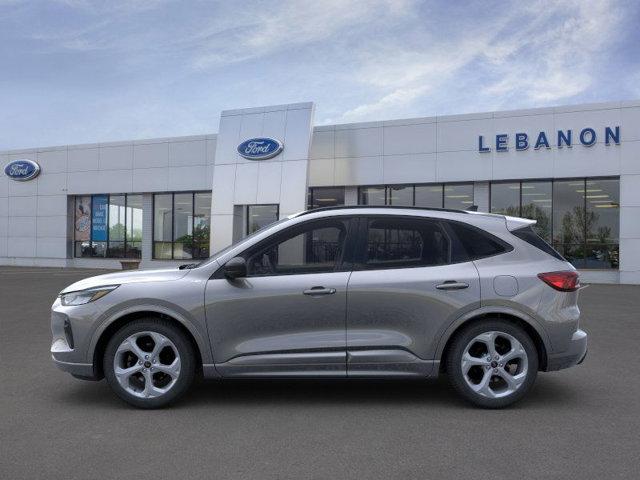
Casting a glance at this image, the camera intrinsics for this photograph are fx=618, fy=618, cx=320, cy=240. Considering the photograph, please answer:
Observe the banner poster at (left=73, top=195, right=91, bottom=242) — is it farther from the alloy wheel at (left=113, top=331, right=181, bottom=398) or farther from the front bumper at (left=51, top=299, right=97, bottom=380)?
the alloy wheel at (left=113, top=331, right=181, bottom=398)

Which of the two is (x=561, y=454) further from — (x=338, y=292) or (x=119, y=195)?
(x=119, y=195)

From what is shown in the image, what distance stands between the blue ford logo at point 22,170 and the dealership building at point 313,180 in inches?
2.1

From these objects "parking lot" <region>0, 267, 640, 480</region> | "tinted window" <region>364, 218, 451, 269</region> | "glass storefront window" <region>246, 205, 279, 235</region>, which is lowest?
"parking lot" <region>0, 267, 640, 480</region>

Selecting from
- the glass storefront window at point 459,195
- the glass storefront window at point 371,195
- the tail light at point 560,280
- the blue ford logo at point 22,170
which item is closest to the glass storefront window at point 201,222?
the glass storefront window at point 371,195

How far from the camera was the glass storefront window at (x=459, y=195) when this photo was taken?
947 inches

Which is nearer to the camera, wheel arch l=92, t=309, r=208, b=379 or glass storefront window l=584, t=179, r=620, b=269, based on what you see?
wheel arch l=92, t=309, r=208, b=379

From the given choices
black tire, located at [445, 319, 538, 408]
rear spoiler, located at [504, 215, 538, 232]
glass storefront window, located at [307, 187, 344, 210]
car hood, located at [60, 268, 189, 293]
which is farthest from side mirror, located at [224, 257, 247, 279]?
glass storefront window, located at [307, 187, 344, 210]

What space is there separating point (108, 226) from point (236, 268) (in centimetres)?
2802

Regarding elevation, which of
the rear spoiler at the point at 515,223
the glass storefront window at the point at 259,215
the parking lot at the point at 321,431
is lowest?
the parking lot at the point at 321,431

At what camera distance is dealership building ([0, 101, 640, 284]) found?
22.0 metres

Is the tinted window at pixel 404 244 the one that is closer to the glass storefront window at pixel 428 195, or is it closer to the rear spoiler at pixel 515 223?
the rear spoiler at pixel 515 223

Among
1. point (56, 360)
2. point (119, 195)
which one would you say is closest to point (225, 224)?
point (119, 195)

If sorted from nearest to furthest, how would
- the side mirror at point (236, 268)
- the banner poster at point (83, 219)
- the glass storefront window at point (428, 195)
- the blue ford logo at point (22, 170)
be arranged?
the side mirror at point (236, 268)
the glass storefront window at point (428, 195)
the banner poster at point (83, 219)
the blue ford logo at point (22, 170)

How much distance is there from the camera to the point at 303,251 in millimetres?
5164
